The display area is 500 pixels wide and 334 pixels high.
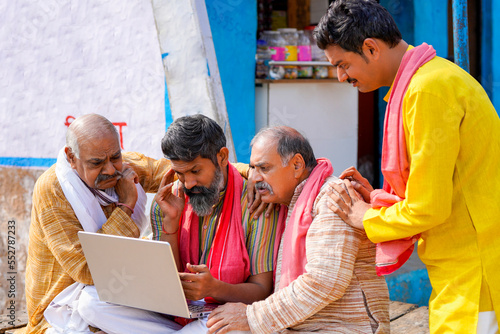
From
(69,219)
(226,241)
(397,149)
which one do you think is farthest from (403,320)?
(69,219)

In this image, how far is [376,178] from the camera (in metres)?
7.39

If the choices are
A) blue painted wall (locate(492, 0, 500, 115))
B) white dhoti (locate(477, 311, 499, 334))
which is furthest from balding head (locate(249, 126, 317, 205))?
blue painted wall (locate(492, 0, 500, 115))

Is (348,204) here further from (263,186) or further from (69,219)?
(69,219)

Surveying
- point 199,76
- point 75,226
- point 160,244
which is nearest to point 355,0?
point 160,244

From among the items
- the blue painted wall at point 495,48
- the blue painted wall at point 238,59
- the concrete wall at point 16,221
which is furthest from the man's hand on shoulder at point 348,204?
the blue painted wall at point 495,48

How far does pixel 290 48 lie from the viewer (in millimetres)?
5809

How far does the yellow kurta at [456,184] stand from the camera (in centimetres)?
214

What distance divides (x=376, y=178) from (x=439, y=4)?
7.07ft

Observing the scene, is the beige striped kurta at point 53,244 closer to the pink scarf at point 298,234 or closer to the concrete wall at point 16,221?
the pink scarf at point 298,234

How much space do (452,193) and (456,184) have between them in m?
0.04

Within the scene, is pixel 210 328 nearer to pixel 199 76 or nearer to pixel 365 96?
pixel 199 76

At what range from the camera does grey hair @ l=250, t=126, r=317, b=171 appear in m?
2.88

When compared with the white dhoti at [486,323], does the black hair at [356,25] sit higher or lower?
higher

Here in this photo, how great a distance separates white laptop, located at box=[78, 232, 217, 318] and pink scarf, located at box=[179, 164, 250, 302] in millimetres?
216
